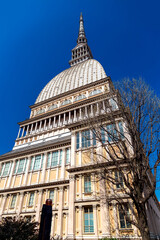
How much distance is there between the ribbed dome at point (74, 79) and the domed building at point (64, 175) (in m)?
2.89

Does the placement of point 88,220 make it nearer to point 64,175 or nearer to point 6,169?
point 64,175

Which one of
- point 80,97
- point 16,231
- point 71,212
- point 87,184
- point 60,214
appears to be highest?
point 80,97

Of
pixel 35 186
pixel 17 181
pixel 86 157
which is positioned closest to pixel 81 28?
pixel 17 181

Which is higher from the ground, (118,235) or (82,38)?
(82,38)

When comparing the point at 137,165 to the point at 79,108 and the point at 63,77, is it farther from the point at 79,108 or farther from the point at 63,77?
the point at 63,77

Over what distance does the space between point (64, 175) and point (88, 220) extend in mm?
8471

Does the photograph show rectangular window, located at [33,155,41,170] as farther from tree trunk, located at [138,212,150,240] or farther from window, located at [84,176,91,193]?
tree trunk, located at [138,212,150,240]

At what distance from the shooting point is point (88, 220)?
61.2 ft

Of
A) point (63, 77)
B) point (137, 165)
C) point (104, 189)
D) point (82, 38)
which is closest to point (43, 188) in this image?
point (104, 189)

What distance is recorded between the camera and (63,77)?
60.2 metres

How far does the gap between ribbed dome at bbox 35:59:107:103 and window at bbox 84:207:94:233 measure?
1471 inches

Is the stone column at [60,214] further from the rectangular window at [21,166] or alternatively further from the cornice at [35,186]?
the rectangular window at [21,166]

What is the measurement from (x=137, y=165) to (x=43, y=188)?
60.8ft

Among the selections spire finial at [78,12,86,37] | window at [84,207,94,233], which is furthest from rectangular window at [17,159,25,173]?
spire finial at [78,12,86,37]
